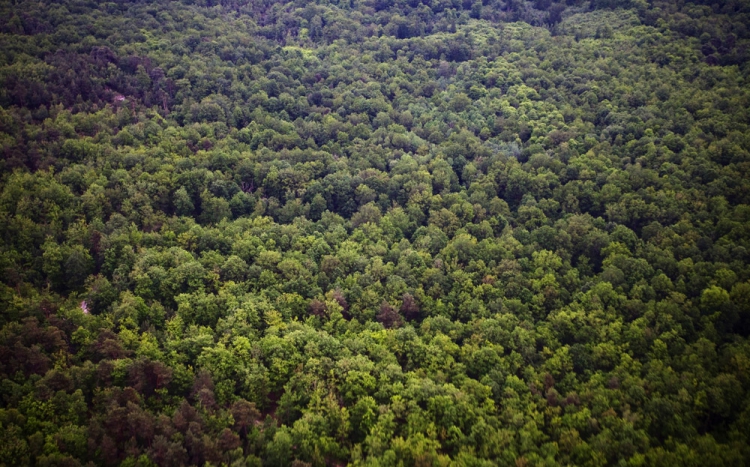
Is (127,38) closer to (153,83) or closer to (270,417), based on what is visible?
(153,83)

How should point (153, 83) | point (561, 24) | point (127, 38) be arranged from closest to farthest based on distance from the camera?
point (153, 83), point (127, 38), point (561, 24)

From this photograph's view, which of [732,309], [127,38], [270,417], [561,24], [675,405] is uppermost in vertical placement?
[561,24]

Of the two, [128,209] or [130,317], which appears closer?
[130,317]

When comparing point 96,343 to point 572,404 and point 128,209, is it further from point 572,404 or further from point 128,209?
point 572,404

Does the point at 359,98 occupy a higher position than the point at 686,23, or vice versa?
the point at 686,23

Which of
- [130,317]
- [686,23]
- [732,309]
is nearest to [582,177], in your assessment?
[732,309]

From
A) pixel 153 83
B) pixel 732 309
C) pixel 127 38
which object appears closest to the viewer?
pixel 732 309
